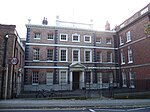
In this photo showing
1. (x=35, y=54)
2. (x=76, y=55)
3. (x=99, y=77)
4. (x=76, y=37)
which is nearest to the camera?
(x=35, y=54)

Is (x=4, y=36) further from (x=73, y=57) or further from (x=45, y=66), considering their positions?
(x=73, y=57)

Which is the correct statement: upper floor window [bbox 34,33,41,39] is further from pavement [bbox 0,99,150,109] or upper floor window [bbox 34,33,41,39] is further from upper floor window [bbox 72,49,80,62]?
pavement [bbox 0,99,150,109]

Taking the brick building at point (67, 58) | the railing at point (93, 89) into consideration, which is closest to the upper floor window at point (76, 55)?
the brick building at point (67, 58)

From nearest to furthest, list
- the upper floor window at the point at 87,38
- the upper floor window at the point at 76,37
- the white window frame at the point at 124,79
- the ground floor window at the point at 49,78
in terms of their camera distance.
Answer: the ground floor window at the point at 49,78 < the white window frame at the point at 124,79 < the upper floor window at the point at 76,37 < the upper floor window at the point at 87,38

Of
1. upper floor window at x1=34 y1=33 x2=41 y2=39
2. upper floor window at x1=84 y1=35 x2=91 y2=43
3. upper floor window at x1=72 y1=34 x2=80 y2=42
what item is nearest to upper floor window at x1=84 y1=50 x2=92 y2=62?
upper floor window at x1=84 y1=35 x2=91 y2=43

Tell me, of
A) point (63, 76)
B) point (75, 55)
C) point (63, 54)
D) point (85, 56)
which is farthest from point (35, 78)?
point (85, 56)

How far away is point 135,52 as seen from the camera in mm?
25219

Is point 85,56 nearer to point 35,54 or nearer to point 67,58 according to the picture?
point 67,58

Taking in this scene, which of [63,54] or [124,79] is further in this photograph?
[124,79]

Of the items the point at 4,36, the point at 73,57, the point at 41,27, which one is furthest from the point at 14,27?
the point at 73,57

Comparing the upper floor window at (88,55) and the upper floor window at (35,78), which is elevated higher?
the upper floor window at (88,55)

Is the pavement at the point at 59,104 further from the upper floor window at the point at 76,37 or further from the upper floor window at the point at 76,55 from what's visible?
the upper floor window at the point at 76,37

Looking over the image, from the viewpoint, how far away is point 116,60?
29969 millimetres

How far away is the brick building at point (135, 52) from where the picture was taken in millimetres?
22547
